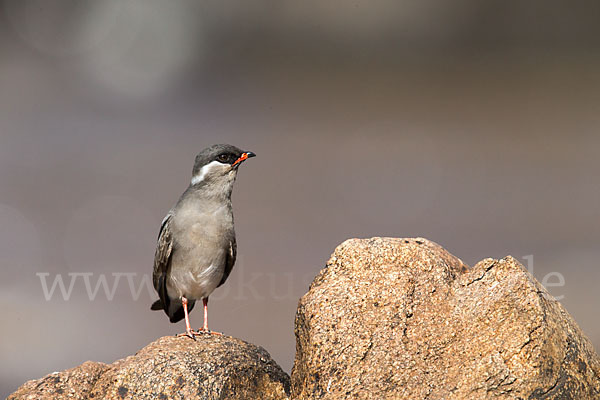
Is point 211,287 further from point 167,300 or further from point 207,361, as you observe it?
point 207,361

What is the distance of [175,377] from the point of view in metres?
6.57

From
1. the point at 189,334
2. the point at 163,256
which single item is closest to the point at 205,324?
the point at 189,334

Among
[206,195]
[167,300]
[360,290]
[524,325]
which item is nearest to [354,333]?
[360,290]

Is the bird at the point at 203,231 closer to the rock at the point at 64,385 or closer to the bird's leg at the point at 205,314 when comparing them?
the bird's leg at the point at 205,314

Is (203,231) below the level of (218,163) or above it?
below

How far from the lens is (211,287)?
867cm

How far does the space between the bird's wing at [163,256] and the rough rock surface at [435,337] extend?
114 inches

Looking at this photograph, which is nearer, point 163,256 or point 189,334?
point 189,334

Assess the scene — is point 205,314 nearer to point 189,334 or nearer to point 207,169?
point 189,334

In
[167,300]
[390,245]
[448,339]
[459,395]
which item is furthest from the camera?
[167,300]

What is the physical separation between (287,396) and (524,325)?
272 centimetres

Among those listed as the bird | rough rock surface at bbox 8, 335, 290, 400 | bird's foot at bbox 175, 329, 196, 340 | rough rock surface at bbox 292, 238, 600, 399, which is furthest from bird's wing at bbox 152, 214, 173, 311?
rough rock surface at bbox 292, 238, 600, 399

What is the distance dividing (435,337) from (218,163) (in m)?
3.67

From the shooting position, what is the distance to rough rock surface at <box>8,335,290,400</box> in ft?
21.5
